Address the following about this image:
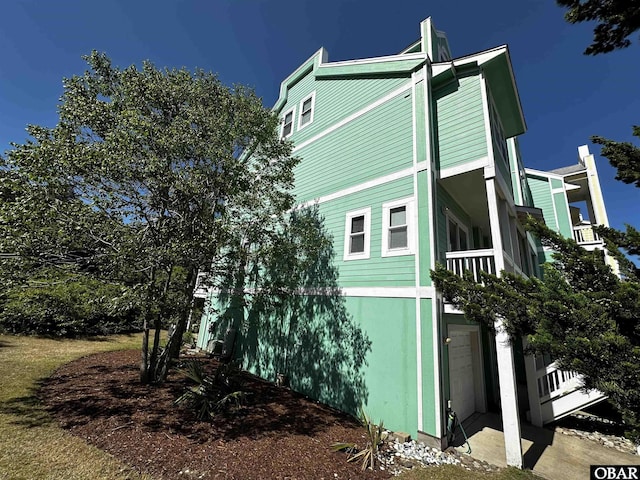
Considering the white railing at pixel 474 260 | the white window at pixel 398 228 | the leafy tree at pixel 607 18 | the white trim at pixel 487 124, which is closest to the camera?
the leafy tree at pixel 607 18

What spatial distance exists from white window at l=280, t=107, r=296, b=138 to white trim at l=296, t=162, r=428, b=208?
466 cm

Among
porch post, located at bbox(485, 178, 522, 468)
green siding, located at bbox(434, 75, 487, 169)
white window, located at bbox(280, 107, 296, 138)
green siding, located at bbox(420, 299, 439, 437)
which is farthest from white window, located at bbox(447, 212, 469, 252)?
white window, located at bbox(280, 107, 296, 138)

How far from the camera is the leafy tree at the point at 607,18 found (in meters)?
4.38

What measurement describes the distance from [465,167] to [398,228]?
240cm

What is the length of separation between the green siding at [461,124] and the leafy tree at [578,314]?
163 inches

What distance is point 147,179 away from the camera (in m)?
6.77

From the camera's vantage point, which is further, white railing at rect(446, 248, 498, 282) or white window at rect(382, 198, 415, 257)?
white window at rect(382, 198, 415, 257)

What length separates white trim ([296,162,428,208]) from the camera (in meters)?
7.66

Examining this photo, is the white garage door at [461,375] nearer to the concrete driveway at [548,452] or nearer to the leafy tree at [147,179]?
the concrete driveway at [548,452]

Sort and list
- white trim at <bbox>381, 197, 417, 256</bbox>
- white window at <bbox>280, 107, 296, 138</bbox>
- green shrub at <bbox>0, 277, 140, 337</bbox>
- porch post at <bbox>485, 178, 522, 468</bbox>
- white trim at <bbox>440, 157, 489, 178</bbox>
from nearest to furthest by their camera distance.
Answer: porch post at <bbox>485, 178, 522, 468</bbox>, green shrub at <bbox>0, 277, 140, 337</bbox>, white trim at <bbox>440, 157, 489, 178</bbox>, white trim at <bbox>381, 197, 417, 256</bbox>, white window at <bbox>280, 107, 296, 138</bbox>

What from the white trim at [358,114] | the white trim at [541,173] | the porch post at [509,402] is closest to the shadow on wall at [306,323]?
the porch post at [509,402]

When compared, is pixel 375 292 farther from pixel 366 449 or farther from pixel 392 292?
pixel 366 449

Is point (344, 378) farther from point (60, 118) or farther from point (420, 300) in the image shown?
point (60, 118)

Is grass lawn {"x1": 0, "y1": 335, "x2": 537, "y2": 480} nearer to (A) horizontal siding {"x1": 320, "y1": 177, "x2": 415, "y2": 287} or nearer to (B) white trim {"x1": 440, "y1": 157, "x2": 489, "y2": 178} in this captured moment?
(A) horizontal siding {"x1": 320, "y1": 177, "x2": 415, "y2": 287}
